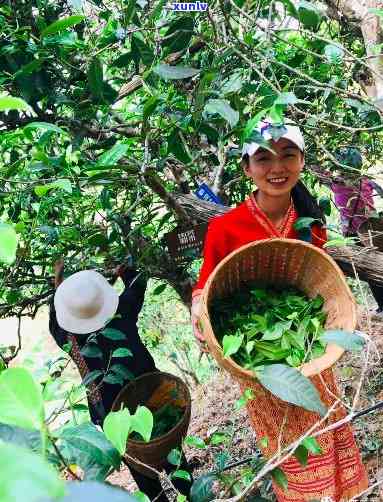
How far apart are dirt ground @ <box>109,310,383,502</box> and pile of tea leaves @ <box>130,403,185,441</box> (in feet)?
0.74

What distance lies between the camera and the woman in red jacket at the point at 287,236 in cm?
146

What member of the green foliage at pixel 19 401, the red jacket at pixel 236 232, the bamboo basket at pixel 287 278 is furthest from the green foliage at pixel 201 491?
the green foliage at pixel 19 401

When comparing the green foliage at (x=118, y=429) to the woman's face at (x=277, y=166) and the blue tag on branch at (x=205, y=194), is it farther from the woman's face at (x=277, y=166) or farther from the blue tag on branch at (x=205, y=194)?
the blue tag on branch at (x=205, y=194)

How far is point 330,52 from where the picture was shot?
163 centimetres

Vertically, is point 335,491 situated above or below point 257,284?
below

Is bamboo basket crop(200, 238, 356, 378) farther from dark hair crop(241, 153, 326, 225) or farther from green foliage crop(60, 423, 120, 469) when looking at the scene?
green foliage crop(60, 423, 120, 469)

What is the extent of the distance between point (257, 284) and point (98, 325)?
588mm

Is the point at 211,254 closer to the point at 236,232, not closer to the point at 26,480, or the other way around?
the point at 236,232

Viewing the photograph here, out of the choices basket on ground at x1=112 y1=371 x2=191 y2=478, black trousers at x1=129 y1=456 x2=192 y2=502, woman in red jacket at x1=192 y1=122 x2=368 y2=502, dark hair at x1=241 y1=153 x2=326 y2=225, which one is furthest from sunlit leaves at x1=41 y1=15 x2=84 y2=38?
black trousers at x1=129 y1=456 x2=192 y2=502

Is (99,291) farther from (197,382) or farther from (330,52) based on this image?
(197,382)

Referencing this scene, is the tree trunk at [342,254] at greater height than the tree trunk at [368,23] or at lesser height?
lesser

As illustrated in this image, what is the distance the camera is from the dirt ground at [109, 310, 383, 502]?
2.21 m

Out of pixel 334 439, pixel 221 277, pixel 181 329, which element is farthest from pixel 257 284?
pixel 181 329

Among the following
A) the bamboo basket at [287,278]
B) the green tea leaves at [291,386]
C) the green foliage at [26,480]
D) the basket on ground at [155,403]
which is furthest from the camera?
the basket on ground at [155,403]
